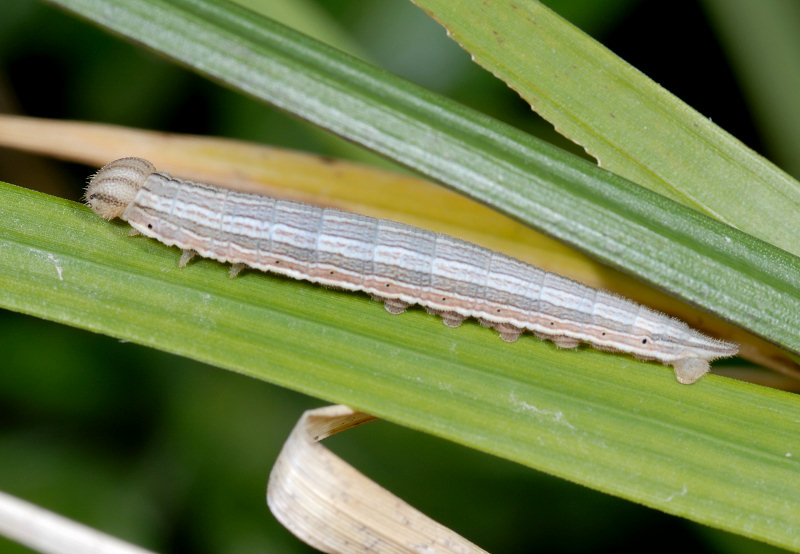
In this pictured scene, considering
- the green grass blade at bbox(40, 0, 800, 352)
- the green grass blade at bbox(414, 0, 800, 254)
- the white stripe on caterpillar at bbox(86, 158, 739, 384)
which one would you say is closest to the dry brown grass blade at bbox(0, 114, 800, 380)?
the white stripe on caterpillar at bbox(86, 158, 739, 384)

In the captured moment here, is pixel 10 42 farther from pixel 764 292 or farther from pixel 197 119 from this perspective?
pixel 764 292

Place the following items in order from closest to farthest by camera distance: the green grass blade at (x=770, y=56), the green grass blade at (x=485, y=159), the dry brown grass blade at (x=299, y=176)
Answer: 1. the green grass blade at (x=485, y=159)
2. the dry brown grass blade at (x=299, y=176)
3. the green grass blade at (x=770, y=56)

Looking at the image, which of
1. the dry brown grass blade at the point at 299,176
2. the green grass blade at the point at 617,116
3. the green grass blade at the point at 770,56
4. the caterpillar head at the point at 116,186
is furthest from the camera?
the green grass blade at the point at 770,56

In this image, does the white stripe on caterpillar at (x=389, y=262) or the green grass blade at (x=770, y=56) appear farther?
the green grass blade at (x=770, y=56)

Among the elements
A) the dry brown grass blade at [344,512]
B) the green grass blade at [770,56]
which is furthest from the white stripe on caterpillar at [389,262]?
the green grass blade at [770,56]

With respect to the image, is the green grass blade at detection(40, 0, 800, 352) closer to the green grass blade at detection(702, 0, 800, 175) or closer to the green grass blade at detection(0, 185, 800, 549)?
the green grass blade at detection(0, 185, 800, 549)

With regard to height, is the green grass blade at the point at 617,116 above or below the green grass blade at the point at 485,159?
above

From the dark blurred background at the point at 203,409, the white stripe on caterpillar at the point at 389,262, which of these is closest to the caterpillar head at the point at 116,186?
the white stripe on caterpillar at the point at 389,262

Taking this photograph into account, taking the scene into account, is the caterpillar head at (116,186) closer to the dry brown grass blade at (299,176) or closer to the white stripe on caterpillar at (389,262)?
the white stripe on caterpillar at (389,262)
